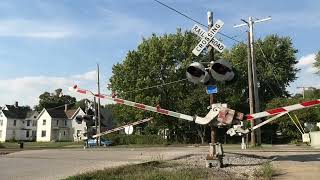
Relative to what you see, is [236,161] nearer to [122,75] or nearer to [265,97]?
[122,75]

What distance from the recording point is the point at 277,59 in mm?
71500

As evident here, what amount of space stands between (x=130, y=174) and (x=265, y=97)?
204 feet

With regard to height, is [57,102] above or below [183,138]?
above

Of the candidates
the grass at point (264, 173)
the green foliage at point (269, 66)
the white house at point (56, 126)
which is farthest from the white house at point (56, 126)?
the grass at point (264, 173)

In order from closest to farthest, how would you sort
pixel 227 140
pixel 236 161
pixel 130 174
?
pixel 130 174 < pixel 236 161 < pixel 227 140

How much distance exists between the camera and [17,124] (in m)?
111

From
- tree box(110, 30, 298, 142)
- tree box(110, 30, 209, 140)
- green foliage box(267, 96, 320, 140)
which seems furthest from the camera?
tree box(110, 30, 209, 140)

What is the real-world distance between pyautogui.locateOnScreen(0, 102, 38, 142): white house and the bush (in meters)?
51.6

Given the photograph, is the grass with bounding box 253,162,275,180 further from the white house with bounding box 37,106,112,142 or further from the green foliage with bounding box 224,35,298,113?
the white house with bounding box 37,106,112,142

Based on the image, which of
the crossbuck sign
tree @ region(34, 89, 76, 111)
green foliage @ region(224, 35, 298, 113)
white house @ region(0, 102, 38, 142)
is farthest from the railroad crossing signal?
tree @ region(34, 89, 76, 111)

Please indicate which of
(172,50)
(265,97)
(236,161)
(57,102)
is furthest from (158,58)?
(57,102)

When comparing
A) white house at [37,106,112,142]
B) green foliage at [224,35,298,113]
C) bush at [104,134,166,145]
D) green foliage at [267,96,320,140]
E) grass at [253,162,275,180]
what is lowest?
grass at [253,162,275,180]

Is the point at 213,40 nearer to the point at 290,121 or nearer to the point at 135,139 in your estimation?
the point at 290,121

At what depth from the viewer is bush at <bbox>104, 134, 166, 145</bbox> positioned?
58412 millimetres
